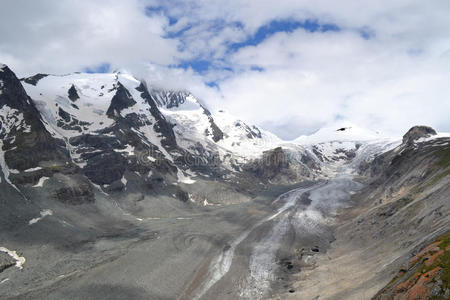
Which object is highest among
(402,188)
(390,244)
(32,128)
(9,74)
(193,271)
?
(9,74)

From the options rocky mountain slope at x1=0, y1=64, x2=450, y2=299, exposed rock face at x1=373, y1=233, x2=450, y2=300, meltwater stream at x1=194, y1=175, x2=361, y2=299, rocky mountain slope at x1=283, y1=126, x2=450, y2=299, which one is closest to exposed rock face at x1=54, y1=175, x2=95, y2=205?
rocky mountain slope at x1=0, y1=64, x2=450, y2=299

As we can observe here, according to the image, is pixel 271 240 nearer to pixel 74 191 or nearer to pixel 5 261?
pixel 5 261

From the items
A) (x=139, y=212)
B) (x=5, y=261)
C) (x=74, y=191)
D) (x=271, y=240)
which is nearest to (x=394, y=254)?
(x=271, y=240)

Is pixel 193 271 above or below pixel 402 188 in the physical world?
below

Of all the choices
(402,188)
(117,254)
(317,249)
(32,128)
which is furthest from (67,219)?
(402,188)

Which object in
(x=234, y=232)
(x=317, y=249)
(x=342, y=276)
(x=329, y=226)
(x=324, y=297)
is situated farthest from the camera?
(x=329, y=226)

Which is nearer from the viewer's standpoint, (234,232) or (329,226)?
(234,232)

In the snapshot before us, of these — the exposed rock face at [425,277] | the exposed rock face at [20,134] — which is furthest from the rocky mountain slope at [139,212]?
the exposed rock face at [20,134]

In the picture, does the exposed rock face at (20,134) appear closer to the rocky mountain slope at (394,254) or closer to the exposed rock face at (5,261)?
the exposed rock face at (5,261)

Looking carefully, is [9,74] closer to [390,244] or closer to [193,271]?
[193,271]

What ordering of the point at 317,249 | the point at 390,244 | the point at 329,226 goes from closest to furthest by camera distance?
1. the point at 390,244
2. the point at 317,249
3. the point at 329,226
